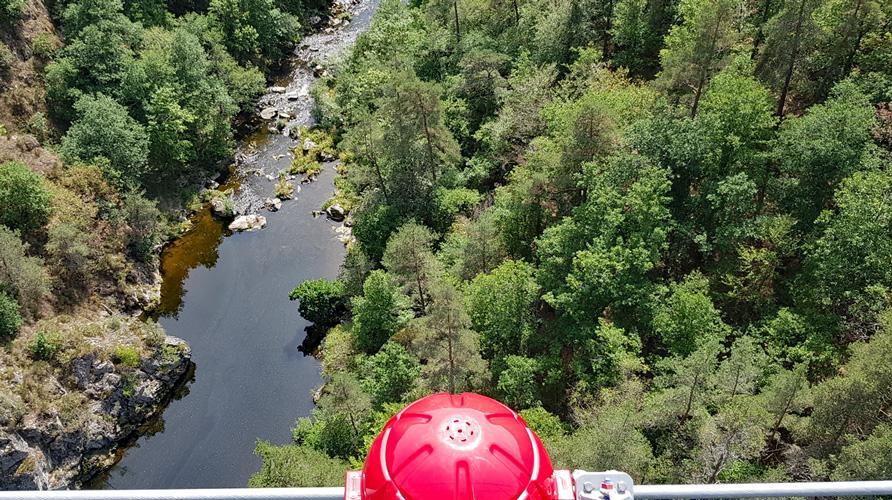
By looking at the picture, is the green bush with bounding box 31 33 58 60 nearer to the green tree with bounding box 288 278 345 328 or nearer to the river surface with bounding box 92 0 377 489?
the river surface with bounding box 92 0 377 489

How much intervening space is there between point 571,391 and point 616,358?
340 centimetres

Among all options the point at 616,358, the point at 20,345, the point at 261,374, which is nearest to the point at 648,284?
the point at 616,358

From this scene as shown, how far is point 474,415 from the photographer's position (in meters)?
4.70

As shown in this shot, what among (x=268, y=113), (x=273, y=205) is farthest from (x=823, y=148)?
(x=268, y=113)

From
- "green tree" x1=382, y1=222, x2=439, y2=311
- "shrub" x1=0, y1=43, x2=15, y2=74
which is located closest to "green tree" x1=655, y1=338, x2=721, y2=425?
"green tree" x1=382, y1=222, x2=439, y2=311

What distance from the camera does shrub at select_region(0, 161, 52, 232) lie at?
33.9m

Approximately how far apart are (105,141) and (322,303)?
17620 millimetres

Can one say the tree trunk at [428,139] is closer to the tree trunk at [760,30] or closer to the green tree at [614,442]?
the tree trunk at [760,30]

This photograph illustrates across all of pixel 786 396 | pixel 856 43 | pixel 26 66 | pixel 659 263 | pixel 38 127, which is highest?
pixel 856 43

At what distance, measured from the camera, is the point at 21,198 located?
112 feet

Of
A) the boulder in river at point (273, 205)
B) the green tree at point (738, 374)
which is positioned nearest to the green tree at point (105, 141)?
the boulder in river at point (273, 205)

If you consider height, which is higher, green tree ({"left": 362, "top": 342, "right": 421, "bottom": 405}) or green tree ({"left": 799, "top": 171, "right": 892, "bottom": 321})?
green tree ({"left": 799, "top": 171, "right": 892, "bottom": 321})

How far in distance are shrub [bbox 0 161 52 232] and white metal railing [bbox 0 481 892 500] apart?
36.4 m

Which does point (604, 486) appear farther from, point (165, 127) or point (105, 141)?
point (165, 127)
